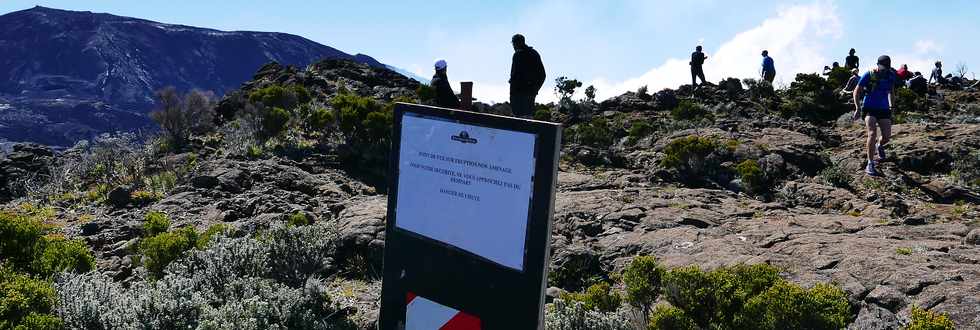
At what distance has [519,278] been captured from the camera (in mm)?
3664

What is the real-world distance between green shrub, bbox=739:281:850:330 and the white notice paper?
159 centimetres

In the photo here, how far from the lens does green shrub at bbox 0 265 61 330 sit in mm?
4233

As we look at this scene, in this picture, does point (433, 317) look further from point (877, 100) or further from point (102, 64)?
point (102, 64)

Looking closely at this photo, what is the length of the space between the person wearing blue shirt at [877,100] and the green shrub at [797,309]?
6311 millimetres

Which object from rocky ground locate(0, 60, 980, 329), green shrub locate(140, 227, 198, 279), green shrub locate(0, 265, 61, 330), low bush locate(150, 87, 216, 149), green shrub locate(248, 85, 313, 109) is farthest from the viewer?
low bush locate(150, 87, 216, 149)

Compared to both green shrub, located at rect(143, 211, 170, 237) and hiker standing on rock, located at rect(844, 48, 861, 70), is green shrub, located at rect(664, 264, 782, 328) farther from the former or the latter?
hiker standing on rock, located at rect(844, 48, 861, 70)

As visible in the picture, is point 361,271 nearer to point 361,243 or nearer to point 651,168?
point 361,243

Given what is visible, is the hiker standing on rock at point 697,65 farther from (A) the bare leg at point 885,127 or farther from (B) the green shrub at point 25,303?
(B) the green shrub at point 25,303

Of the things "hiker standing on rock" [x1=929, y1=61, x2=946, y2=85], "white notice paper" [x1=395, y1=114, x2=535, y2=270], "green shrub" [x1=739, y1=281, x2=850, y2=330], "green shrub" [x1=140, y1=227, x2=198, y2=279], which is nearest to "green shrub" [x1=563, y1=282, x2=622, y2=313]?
"green shrub" [x1=739, y1=281, x2=850, y2=330]

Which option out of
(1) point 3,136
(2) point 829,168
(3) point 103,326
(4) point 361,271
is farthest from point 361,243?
(1) point 3,136

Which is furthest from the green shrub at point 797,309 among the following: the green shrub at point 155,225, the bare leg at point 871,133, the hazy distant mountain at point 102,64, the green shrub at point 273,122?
the hazy distant mountain at point 102,64

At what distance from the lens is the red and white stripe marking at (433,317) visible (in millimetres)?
3971

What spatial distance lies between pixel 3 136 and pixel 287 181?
4145 inches

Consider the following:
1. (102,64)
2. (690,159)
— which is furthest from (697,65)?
(102,64)
